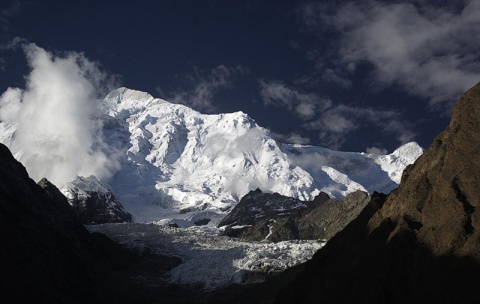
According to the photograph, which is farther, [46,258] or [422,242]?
[46,258]

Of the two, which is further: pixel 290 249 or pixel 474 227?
pixel 290 249

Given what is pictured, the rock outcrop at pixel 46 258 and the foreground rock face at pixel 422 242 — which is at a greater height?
the rock outcrop at pixel 46 258

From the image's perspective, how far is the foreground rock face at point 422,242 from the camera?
5222 cm

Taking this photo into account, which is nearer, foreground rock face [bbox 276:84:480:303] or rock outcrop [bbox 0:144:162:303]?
foreground rock face [bbox 276:84:480:303]

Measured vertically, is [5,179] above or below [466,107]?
above

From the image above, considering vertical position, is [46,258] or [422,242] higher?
[46,258]

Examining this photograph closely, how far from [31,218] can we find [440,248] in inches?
3783

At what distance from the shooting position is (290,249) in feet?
574

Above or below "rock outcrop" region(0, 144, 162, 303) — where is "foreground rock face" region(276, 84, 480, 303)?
below

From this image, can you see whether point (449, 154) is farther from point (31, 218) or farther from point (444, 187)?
point (31, 218)

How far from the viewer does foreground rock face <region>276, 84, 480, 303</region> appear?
52.2 metres

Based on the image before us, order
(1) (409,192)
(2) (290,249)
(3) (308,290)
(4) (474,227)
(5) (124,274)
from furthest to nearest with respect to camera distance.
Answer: (2) (290,249) < (5) (124,274) < (3) (308,290) < (1) (409,192) < (4) (474,227)

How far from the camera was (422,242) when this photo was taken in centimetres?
5850

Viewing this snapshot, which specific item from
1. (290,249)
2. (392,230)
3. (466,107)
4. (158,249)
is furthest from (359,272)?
(158,249)
